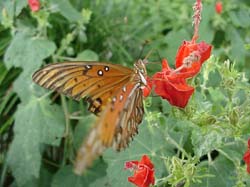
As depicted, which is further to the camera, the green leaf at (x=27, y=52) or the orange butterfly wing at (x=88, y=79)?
the green leaf at (x=27, y=52)

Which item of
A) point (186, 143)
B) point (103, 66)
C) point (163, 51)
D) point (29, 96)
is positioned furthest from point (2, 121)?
point (103, 66)

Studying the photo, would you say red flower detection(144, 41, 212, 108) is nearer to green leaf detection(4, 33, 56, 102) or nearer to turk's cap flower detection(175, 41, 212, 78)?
turk's cap flower detection(175, 41, 212, 78)

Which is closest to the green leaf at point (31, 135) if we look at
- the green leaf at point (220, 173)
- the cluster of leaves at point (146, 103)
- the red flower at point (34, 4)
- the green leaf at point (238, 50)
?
the cluster of leaves at point (146, 103)

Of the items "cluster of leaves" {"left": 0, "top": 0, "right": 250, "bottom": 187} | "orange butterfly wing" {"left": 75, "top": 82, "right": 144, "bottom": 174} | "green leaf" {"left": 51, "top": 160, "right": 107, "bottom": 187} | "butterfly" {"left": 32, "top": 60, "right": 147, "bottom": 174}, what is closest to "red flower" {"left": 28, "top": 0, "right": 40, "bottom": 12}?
"cluster of leaves" {"left": 0, "top": 0, "right": 250, "bottom": 187}

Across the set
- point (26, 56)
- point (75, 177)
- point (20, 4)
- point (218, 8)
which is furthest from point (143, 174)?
point (218, 8)

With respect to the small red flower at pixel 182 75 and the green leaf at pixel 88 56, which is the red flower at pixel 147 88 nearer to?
the small red flower at pixel 182 75

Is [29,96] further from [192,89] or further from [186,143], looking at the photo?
[192,89]

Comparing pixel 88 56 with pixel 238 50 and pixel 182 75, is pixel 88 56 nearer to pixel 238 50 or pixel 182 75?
pixel 238 50
